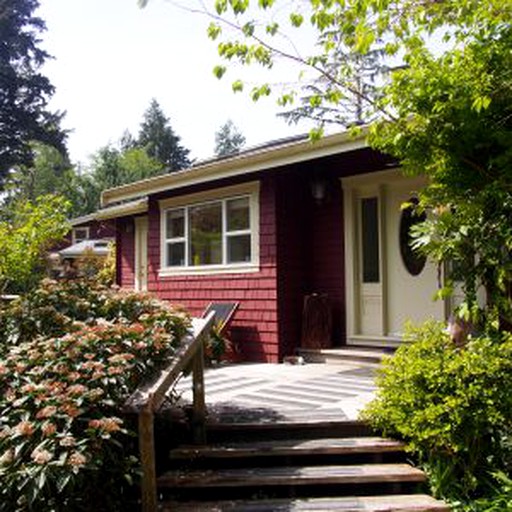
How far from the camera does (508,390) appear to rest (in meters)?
3.36

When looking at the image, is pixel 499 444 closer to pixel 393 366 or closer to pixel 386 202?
pixel 393 366

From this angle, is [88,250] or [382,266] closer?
[382,266]

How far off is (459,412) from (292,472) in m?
1.07

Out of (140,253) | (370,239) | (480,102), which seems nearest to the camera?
(480,102)

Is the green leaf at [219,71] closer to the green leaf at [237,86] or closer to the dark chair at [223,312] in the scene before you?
the green leaf at [237,86]

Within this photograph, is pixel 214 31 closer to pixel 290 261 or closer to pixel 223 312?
pixel 290 261

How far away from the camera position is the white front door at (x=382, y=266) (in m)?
6.89

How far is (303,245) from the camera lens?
7.85 metres

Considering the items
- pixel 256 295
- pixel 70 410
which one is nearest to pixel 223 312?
pixel 256 295

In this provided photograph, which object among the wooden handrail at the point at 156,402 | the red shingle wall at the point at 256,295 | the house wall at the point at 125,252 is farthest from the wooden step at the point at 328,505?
the house wall at the point at 125,252

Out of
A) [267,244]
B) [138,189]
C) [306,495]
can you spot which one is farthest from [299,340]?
[306,495]

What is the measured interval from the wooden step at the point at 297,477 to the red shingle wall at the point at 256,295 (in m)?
3.77

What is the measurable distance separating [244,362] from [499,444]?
177 inches

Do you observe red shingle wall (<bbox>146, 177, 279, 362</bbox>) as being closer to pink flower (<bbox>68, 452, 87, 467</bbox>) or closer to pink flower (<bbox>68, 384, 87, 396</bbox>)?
pink flower (<bbox>68, 384, 87, 396</bbox>)
